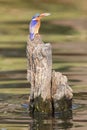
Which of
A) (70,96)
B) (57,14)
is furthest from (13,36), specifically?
(70,96)

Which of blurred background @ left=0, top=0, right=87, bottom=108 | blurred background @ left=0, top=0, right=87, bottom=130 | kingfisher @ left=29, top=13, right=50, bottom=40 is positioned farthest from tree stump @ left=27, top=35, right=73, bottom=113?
blurred background @ left=0, top=0, right=87, bottom=108

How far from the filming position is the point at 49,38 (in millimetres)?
19812

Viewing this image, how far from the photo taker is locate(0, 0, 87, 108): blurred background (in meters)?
14.1

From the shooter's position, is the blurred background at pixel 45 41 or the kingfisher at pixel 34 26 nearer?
the kingfisher at pixel 34 26

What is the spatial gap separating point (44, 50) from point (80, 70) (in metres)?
4.22

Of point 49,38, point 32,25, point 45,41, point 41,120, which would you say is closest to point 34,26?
point 32,25

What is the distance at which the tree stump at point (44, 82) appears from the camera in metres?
10.8

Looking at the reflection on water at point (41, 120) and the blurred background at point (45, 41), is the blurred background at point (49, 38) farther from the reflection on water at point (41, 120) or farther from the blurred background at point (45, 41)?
the reflection on water at point (41, 120)

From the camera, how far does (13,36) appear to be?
20594 mm

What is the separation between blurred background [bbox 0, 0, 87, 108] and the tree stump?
1537 millimetres

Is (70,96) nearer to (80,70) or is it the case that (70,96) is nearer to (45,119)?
(45,119)

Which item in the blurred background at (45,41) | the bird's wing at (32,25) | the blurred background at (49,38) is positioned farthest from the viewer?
the blurred background at (49,38)

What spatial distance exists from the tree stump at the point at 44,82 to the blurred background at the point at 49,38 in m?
1.54

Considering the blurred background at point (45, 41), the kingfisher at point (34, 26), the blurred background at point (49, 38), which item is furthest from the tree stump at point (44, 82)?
the blurred background at point (49, 38)
